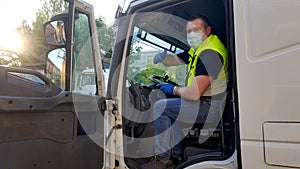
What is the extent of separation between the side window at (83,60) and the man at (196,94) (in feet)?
1.97

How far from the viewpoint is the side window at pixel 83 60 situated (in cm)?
242

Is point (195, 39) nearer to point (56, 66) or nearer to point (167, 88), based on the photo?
point (167, 88)

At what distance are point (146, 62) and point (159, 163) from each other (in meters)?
0.96

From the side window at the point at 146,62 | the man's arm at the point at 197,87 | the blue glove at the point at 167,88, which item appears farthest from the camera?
the side window at the point at 146,62

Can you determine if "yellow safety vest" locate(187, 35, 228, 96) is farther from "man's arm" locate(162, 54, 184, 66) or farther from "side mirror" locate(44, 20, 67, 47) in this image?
"side mirror" locate(44, 20, 67, 47)

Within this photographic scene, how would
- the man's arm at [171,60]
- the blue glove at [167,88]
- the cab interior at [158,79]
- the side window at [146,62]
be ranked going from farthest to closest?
1. the man's arm at [171,60]
2. the side window at [146,62]
3. the blue glove at [167,88]
4. the cab interior at [158,79]

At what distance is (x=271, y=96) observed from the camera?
5.28 ft

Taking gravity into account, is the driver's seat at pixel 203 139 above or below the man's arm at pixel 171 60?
below

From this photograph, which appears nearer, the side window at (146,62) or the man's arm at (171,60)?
the side window at (146,62)

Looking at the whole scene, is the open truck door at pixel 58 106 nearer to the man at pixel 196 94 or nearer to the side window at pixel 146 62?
the side window at pixel 146 62

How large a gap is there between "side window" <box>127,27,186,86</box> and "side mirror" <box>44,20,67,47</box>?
1.79ft

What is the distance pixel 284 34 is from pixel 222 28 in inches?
45.7

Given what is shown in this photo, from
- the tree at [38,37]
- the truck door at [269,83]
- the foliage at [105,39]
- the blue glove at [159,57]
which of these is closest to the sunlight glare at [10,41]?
the tree at [38,37]

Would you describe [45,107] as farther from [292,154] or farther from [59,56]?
[292,154]
